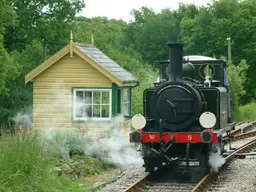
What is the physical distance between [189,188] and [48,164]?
298cm

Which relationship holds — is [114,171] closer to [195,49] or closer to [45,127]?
[45,127]

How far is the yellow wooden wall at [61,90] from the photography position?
61.1 feet

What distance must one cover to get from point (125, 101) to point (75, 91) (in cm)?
208

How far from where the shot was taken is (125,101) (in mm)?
20109

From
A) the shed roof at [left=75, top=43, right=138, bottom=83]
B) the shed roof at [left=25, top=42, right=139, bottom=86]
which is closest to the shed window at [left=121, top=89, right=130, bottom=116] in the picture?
the shed roof at [left=25, top=42, right=139, bottom=86]

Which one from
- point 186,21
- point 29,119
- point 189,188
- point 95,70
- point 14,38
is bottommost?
point 189,188

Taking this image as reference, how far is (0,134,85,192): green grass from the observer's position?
950cm

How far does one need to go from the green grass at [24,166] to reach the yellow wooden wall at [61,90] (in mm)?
8051

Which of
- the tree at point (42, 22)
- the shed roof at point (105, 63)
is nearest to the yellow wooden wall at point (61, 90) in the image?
the shed roof at point (105, 63)

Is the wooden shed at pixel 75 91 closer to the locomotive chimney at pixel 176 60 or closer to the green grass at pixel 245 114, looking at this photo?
the locomotive chimney at pixel 176 60

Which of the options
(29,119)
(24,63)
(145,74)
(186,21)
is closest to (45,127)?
(29,119)

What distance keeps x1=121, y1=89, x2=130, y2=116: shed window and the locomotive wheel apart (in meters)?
6.50

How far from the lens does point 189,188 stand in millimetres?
12047

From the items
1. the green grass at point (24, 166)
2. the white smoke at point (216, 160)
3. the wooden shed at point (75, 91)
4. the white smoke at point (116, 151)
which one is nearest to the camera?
the green grass at point (24, 166)
